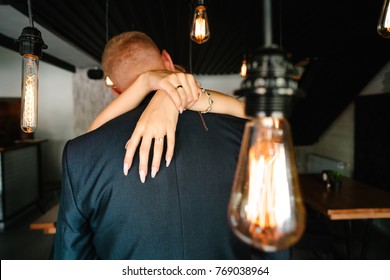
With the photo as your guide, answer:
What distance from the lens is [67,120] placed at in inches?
297

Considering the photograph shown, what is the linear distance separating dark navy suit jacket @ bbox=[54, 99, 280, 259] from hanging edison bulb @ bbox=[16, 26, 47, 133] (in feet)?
0.60

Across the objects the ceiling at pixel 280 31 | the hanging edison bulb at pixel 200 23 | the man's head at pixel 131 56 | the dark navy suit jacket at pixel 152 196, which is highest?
the ceiling at pixel 280 31

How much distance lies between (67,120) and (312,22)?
21.1 ft

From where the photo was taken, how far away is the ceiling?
335 centimetres

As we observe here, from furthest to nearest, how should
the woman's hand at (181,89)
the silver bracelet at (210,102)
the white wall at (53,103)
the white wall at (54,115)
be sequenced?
the white wall at (54,115) < the white wall at (53,103) < the silver bracelet at (210,102) < the woman's hand at (181,89)

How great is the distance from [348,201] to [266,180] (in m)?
2.56

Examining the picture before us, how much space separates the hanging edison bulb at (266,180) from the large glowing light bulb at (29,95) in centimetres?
77

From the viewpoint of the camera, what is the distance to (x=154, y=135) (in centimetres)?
77

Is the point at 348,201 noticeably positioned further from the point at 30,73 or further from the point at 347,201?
the point at 30,73

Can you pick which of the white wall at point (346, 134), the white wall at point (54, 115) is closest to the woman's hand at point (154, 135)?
the white wall at point (346, 134)

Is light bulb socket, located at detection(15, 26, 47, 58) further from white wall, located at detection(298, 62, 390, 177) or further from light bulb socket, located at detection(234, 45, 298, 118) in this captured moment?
white wall, located at detection(298, 62, 390, 177)

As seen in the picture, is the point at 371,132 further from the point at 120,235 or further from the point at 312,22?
the point at 120,235

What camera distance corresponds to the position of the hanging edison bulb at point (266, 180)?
413mm

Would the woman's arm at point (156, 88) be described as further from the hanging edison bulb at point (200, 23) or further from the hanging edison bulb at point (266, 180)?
the hanging edison bulb at point (200, 23)
